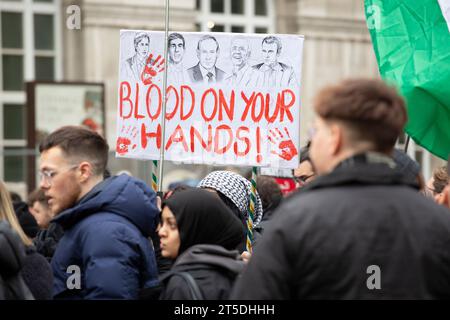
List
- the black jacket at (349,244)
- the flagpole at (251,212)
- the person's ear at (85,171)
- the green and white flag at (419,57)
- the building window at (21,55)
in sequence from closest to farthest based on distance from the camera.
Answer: the black jacket at (349,244) → the person's ear at (85,171) → the flagpole at (251,212) → the green and white flag at (419,57) → the building window at (21,55)

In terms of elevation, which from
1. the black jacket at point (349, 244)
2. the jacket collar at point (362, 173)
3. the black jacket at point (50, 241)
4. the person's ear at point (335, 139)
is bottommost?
the black jacket at point (50, 241)

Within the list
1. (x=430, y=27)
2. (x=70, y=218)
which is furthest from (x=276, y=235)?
(x=430, y=27)

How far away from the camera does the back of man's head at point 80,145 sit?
448 centimetres

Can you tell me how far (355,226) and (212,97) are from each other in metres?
2.88

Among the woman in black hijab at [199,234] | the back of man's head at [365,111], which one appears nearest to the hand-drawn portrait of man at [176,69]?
the woman in black hijab at [199,234]

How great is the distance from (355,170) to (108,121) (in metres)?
11.8

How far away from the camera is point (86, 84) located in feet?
41.7

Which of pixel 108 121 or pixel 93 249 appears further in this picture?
pixel 108 121

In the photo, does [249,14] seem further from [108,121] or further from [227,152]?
[227,152]

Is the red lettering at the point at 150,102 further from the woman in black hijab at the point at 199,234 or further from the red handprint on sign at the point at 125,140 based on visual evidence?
the woman in black hijab at the point at 199,234

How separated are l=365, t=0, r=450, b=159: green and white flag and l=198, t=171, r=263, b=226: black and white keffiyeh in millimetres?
950

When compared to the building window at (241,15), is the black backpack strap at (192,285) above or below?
below

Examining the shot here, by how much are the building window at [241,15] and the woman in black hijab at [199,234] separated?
40.1ft

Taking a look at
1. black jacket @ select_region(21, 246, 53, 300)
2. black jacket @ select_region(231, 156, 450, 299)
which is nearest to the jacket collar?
black jacket @ select_region(231, 156, 450, 299)
